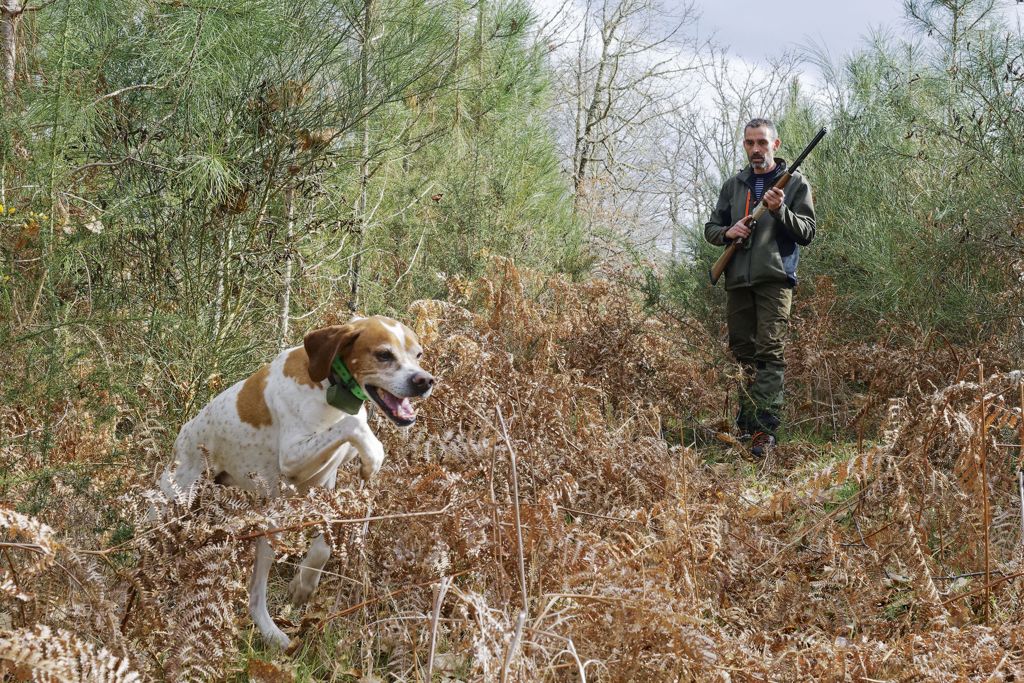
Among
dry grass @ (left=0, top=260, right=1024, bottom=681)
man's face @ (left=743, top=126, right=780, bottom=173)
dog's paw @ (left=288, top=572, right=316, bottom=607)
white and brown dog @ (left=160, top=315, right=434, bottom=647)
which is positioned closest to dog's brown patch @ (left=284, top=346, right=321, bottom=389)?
white and brown dog @ (left=160, top=315, right=434, bottom=647)

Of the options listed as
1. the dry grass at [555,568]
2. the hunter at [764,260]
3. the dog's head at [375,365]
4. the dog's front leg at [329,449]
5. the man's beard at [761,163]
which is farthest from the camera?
the man's beard at [761,163]

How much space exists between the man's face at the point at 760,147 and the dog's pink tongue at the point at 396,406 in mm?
4027

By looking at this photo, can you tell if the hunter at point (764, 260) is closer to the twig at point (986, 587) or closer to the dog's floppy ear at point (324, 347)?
the twig at point (986, 587)

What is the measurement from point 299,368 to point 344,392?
28 cm

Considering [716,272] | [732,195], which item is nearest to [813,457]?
[716,272]

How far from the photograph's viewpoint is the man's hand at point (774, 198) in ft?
21.2

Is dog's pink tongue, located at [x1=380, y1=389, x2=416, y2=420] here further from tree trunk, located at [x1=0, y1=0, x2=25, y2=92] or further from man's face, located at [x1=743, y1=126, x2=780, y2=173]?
man's face, located at [x1=743, y1=126, x2=780, y2=173]

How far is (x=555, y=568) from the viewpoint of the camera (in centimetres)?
307

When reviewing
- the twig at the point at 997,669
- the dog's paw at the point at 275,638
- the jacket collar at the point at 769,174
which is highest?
the jacket collar at the point at 769,174

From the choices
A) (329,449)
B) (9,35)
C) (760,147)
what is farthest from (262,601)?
(760,147)

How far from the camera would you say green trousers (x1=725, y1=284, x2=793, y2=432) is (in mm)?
6707

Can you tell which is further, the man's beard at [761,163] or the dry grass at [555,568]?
the man's beard at [761,163]

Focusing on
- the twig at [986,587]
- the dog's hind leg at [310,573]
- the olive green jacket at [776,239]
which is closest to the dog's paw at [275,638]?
the dog's hind leg at [310,573]

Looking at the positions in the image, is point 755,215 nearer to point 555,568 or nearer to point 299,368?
point 299,368
